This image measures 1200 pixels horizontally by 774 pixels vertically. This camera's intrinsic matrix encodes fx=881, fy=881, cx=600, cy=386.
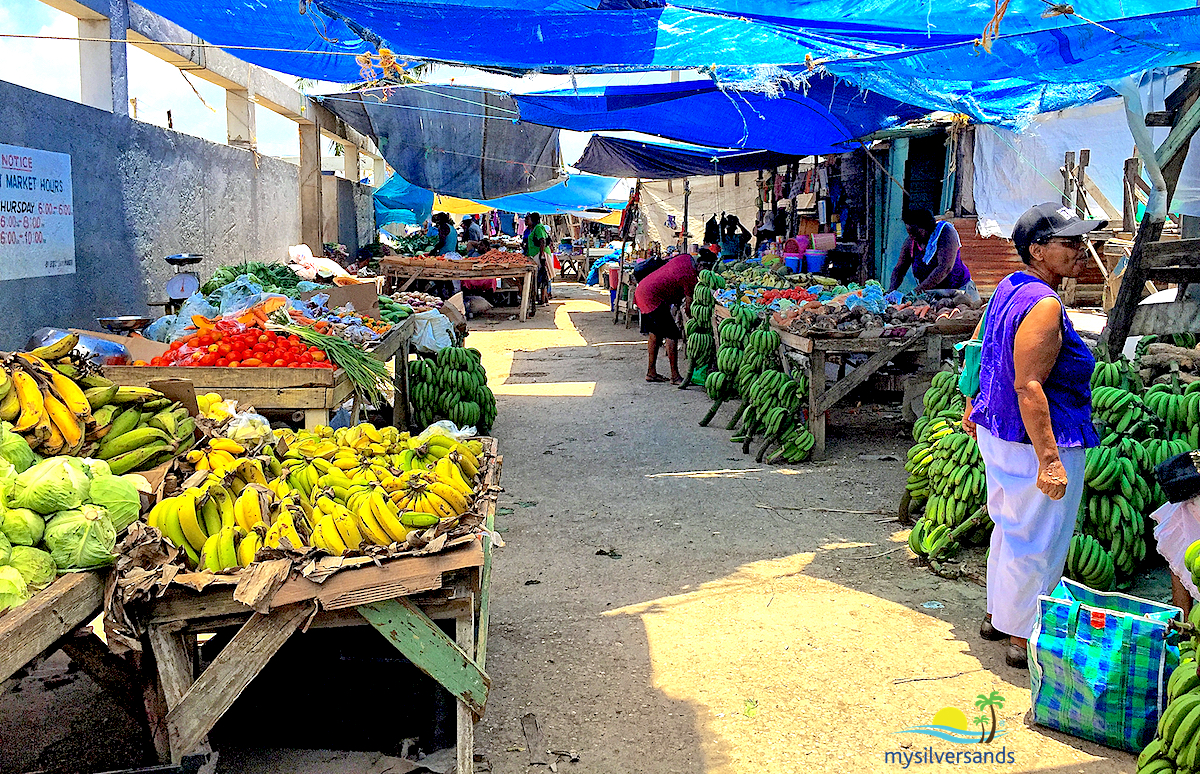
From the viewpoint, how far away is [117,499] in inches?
112

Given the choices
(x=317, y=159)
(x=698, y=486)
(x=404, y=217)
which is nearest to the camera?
(x=698, y=486)

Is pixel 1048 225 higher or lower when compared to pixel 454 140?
lower

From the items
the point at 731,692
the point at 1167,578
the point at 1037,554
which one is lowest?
the point at 731,692

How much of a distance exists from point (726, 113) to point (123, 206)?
20.7 feet

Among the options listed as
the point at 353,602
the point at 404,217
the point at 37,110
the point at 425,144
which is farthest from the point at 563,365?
the point at 404,217

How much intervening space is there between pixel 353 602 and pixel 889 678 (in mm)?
2371

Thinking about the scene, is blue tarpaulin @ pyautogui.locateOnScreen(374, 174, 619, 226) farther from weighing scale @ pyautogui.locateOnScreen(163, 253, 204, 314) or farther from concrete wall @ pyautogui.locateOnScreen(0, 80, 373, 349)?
weighing scale @ pyautogui.locateOnScreen(163, 253, 204, 314)

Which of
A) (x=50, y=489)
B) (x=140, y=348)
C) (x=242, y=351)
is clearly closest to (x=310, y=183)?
(x=140, y=348)

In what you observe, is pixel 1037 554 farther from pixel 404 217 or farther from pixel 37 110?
pixel 404 217

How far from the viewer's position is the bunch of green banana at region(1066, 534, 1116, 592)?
13.8 ft

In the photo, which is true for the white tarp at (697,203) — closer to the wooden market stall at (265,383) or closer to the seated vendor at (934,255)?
the seated vendor at (934,255)

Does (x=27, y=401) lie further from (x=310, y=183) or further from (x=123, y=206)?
(x=310, y=183)

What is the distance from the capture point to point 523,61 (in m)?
6.08

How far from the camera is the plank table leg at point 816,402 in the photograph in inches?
297
